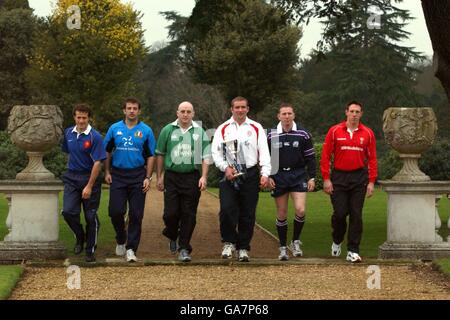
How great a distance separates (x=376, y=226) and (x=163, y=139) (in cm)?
718

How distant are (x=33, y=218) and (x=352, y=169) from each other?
4.02 meters

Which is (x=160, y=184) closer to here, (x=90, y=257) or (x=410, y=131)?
(x=90, y=257)

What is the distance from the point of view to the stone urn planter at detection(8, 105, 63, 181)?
1129 centimetres

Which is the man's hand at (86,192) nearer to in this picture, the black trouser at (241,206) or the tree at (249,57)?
the black trouser at (241,206)

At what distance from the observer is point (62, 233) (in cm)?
1512

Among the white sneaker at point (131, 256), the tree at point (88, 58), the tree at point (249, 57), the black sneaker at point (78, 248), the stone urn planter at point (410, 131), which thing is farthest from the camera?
the tree at point (88, 58)

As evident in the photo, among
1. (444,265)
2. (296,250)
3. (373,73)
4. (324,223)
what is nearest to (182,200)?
(296,250)

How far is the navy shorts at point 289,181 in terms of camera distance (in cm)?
1128

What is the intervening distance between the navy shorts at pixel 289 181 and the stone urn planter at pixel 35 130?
2820 millimetres

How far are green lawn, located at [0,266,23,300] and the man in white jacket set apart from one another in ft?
8.26

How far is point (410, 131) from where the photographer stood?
11492 millimetres

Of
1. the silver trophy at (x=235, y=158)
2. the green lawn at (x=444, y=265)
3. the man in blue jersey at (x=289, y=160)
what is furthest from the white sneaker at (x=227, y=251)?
the green lawn at (x=444, y=265)
